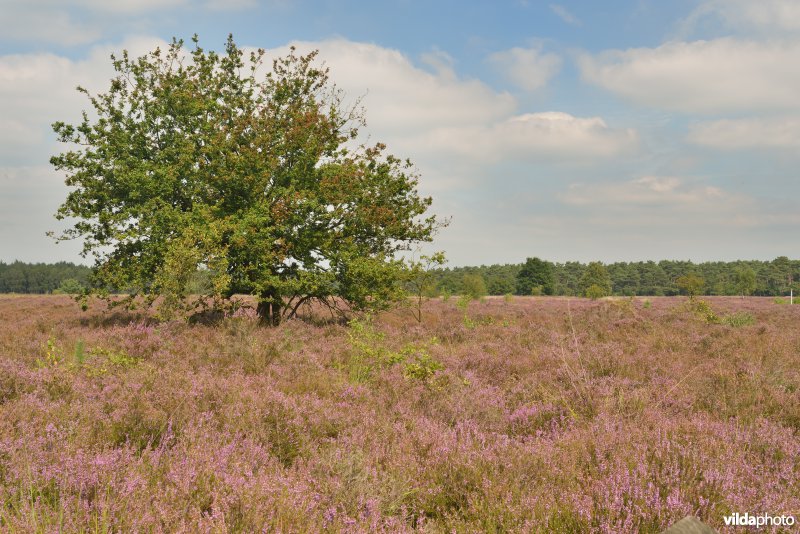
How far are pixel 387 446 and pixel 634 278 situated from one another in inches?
5396

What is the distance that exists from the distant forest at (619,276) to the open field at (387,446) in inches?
2624

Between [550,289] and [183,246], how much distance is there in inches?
3290

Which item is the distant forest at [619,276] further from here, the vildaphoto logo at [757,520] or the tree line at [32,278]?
the vildaphoto logo at [757,520]

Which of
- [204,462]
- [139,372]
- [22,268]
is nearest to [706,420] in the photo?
[204,462]

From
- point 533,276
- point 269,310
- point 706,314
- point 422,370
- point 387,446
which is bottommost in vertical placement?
point 387,446

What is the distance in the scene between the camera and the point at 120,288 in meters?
13.5

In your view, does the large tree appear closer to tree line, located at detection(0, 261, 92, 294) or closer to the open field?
the open field

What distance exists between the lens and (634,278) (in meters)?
125

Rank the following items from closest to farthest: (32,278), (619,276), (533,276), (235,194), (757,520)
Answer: (757,520) → (235,194) → (533,276) → (619,276) → (32,278)

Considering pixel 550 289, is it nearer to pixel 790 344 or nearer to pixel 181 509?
pixel 790 344

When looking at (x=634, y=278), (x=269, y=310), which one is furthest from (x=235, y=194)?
(x=634, y=278)

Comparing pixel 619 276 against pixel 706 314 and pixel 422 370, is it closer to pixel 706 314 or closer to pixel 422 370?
pixel 706 314

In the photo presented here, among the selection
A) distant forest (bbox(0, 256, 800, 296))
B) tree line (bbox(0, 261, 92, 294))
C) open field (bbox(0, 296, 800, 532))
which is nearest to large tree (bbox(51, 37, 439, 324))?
open field (bbox(0, 296, 800, 532))

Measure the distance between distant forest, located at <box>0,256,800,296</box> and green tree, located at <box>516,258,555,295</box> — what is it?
465 mm
